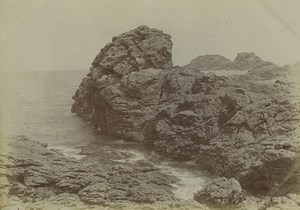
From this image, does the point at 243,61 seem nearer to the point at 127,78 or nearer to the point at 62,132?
the point at 127,78

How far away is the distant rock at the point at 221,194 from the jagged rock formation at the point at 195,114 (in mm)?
1498

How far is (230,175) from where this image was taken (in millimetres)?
16953

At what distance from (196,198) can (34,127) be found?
1872 centimetres

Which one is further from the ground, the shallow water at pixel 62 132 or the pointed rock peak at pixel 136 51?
the pointed rock peak at pixel 136 51

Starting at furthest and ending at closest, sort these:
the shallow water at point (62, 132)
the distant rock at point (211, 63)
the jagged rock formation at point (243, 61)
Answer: the distant rock at point (211, 63) → the jagged rock formation at point (243, 61) → the shallow water at point (62, 132)

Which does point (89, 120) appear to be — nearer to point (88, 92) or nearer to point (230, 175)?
point (88, 92)

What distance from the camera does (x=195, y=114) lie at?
2134cm

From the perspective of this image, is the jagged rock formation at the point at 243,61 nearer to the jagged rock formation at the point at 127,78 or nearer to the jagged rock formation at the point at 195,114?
the jagged rock formation at the point at 127,78

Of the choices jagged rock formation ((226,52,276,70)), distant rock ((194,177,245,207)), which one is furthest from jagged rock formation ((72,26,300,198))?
jagged rock formation ((226,52,276,70))

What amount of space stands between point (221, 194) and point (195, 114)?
7.77m

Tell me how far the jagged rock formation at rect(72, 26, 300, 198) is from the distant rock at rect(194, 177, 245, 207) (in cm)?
150

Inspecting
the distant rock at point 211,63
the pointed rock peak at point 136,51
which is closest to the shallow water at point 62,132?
the pointed rock peak at point 136,51

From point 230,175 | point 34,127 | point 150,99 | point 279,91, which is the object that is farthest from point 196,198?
point 34,127

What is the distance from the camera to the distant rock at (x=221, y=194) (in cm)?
1410
